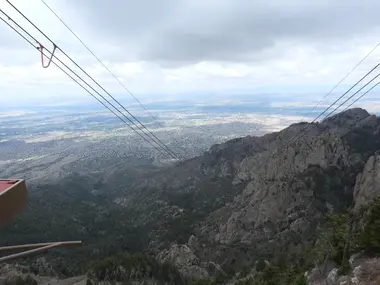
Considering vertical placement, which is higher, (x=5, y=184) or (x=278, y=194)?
(x=5, y=184)

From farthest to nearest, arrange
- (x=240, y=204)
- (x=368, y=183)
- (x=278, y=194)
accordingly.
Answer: (x=240, y=204)
(x=278, y=194)
(x=368, y=183)

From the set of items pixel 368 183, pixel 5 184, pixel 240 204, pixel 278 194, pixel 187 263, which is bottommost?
pixel 187 263

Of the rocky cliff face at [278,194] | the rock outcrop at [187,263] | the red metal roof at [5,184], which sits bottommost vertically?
the rock outcrop at [187,263]

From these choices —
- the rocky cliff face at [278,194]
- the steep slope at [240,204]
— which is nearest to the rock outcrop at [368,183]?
the rocky cliff face at [278,194]

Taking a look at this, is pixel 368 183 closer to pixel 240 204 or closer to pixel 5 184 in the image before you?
pixel 240 204

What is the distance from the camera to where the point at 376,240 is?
22.9 m

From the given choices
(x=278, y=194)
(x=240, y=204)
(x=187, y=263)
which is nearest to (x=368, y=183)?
(x=278, y=194)

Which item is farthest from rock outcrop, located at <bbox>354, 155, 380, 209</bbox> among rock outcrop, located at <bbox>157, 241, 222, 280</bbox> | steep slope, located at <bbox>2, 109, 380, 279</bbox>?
rock outcrop, located at <bbox>157, 241, 222, 280</bbox>

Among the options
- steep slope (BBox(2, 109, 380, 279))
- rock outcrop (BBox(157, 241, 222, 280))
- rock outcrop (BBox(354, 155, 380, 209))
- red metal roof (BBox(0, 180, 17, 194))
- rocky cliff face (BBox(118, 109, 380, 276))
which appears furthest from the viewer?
rocky cliff face (BBox(118, 109, 380, 276))

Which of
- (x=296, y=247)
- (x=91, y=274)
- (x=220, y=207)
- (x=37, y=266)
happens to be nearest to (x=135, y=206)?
(x=220, y=207)

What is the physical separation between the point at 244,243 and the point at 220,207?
2480 centimetres

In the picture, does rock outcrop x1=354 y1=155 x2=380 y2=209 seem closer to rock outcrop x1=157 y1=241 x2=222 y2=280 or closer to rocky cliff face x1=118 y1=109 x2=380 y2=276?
rocky cliff face x1=118 y1=109 x2=380 y2=276

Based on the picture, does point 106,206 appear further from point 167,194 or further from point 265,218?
point 265,218

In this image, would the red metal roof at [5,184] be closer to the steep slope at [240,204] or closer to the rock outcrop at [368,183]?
the steep slope at [240,204]
